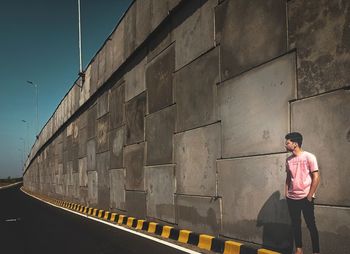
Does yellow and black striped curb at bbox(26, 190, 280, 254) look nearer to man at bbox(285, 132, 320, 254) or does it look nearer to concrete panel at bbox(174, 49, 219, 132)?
man at bbox(285, 132, 320, 254)

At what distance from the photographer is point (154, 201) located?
1336 cm

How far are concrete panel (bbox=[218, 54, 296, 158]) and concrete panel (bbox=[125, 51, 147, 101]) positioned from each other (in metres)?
5.56

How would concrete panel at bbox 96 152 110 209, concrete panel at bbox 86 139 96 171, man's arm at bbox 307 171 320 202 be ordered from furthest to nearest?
concrete panel at bbox 86 139 96 171, concrete panel at bbox 96 152 110 209, man's arm at bbox 307 171 320 202

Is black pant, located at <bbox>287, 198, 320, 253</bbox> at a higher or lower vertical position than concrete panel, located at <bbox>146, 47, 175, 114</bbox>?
lower

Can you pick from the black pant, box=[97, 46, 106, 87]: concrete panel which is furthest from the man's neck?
box=[97, 46, 106, 87]: concrete panel

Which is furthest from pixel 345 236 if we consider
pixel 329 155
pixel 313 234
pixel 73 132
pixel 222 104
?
pixel 73 132

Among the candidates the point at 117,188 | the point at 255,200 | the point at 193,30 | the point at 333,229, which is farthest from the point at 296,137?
the point at 117,188

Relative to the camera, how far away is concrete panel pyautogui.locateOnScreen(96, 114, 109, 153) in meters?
19.7

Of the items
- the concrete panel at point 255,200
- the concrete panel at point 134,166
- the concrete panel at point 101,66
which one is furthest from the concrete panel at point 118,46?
the concrete panel at point 255,200

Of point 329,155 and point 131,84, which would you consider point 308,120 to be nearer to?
point 329,155

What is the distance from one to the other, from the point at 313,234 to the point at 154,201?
24.0 ft

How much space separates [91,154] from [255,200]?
15.4m

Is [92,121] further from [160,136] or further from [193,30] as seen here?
[193,30]

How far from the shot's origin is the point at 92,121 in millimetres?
23062
